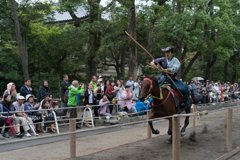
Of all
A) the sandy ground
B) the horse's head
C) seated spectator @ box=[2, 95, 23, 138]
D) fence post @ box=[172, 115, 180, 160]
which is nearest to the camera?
fence post @ box=[172, 115, 180, 160]

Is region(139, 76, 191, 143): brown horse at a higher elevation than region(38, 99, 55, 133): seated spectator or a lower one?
higher

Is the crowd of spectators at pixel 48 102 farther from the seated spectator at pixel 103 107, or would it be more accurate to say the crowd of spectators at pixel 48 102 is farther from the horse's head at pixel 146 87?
the horse's head at pixel 146 87

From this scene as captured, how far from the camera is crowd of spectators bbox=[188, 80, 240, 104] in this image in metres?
17.5

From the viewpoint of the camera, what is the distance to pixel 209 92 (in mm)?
20422

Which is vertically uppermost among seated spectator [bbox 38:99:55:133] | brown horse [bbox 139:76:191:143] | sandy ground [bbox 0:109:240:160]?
brown horse [bbox 139:76:191:143]

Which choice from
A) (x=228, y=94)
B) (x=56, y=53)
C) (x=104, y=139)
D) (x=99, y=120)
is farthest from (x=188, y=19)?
(x=104, y=139)

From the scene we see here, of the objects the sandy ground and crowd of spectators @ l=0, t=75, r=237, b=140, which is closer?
the sandy ground

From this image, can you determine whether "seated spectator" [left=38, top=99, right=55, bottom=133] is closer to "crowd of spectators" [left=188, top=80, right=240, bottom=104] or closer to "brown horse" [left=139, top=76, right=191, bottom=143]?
"brown horse" [left=139, top=76, right=191, bottom=143]

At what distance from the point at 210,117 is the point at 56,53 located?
13842 mm

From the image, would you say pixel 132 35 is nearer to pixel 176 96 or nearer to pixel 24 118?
pixel 176 96

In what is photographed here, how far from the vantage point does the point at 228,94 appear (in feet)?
79.2

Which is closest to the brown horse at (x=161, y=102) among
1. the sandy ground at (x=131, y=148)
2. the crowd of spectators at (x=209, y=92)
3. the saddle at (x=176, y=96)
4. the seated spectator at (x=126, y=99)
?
the saddle at (x=176, y=96)

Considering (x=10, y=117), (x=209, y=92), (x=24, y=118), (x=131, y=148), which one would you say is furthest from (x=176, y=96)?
(x=209, y=92)

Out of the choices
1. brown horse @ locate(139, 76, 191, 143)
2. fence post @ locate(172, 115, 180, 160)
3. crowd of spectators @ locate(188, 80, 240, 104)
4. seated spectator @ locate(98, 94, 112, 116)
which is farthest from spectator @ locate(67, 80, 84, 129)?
crowd of spectators @ locate(188, 80, 240, 104)
